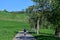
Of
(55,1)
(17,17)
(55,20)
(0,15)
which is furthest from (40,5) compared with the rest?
(17,17)

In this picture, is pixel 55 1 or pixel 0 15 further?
pixel 0 15

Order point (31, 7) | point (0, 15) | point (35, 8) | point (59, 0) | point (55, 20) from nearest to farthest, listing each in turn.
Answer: point (59, 0), point (55, 20), point (35, 8), point (31, 7), point (0, 15)

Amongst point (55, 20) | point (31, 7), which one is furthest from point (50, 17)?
point (31, 7)

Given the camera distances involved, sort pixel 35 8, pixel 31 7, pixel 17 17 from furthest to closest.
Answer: pixel 17 17 < pixel 31 7 < pixel 35 8

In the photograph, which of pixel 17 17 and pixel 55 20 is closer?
pixel 55 20

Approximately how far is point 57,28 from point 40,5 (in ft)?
16.4

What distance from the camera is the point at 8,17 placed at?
112125 millimetres

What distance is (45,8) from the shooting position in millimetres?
40500

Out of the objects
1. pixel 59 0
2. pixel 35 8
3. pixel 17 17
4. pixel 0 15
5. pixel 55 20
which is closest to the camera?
pixel 59 0

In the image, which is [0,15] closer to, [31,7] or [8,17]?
[8,17]

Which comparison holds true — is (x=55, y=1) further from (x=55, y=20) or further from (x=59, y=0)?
(x=55, y=20)

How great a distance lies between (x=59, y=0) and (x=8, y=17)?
9593 cm

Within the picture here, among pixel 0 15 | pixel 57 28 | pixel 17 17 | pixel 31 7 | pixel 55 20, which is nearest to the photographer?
pixel 55 20

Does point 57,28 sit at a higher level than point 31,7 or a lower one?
lower
